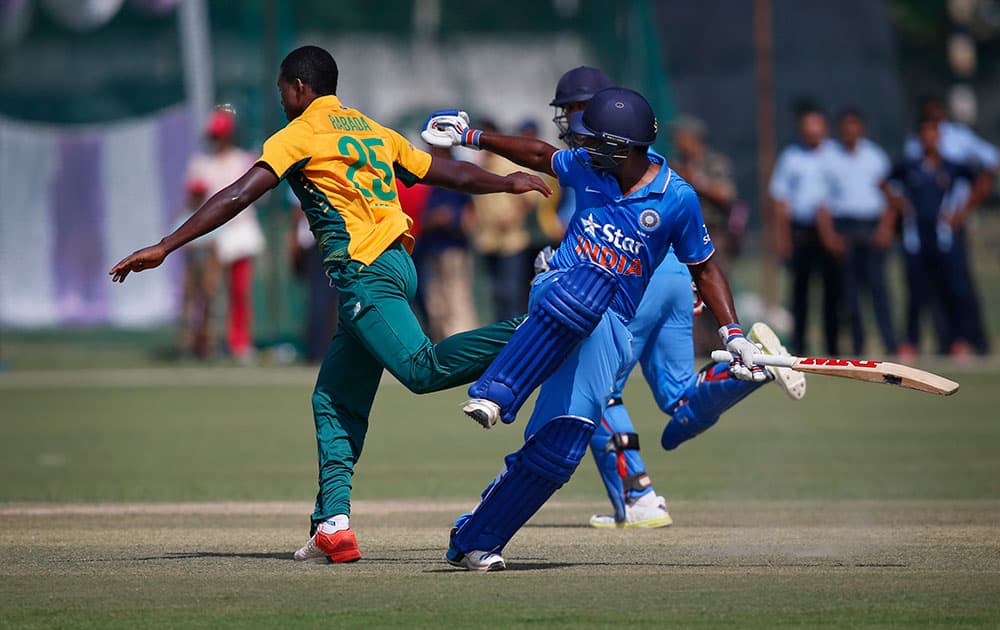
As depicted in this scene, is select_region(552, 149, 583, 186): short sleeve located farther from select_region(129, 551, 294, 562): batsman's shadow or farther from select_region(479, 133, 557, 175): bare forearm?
select_region(129, 551, 294, 562): batsman's shadow

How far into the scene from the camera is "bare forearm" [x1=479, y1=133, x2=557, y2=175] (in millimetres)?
8016

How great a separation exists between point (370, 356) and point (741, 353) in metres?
1.64

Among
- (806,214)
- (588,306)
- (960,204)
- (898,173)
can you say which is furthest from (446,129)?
(960,204)

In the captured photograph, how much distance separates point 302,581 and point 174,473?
5.05 meters

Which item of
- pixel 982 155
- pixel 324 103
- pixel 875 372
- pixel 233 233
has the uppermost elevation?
pixel 982 155

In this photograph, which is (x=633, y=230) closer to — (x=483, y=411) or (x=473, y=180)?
(x=473, y=180)

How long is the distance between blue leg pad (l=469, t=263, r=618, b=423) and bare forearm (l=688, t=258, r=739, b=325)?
65 cm

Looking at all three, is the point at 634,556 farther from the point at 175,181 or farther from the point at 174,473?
the point at 175,181

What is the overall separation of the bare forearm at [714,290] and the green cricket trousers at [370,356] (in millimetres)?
846

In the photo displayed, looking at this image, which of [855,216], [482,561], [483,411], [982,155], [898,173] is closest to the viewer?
[483,411]

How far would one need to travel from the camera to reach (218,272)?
19.6 metres

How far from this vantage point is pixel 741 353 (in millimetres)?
7605

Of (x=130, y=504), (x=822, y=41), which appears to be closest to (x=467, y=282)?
(x=822, y=41)

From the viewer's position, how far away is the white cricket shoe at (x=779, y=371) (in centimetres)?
813
